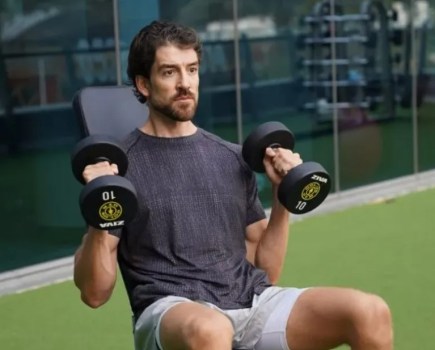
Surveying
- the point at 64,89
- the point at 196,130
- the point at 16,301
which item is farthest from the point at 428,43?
the point at 196,130

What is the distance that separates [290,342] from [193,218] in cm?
44

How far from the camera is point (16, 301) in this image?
570 centimetres

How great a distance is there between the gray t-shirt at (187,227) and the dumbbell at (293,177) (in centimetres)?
6

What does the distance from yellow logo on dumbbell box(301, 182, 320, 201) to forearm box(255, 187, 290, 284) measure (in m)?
0.11

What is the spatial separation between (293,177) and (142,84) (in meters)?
0.53

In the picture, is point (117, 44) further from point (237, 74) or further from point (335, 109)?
point (335, 109)

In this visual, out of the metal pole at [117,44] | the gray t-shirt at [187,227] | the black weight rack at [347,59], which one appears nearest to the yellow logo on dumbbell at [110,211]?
the gray t-shirt at [187,227]

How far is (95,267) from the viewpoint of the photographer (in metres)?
3.11

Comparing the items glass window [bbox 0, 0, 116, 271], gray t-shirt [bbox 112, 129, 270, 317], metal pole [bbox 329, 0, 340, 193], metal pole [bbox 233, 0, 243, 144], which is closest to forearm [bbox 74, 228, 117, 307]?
gray t-shirt [bbox 112, 129, 270, 317]

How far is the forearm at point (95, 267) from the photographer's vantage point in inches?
122

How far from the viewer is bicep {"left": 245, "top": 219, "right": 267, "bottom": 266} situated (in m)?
3.49

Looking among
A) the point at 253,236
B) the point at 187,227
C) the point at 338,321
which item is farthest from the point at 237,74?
the point at 338,321

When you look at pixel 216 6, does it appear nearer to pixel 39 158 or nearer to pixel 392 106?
pixel 39 158

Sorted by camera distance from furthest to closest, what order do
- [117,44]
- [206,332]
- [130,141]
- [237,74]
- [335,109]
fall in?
[335,109] → [237,74] → [117,44] → [130,141] → [206,332]
